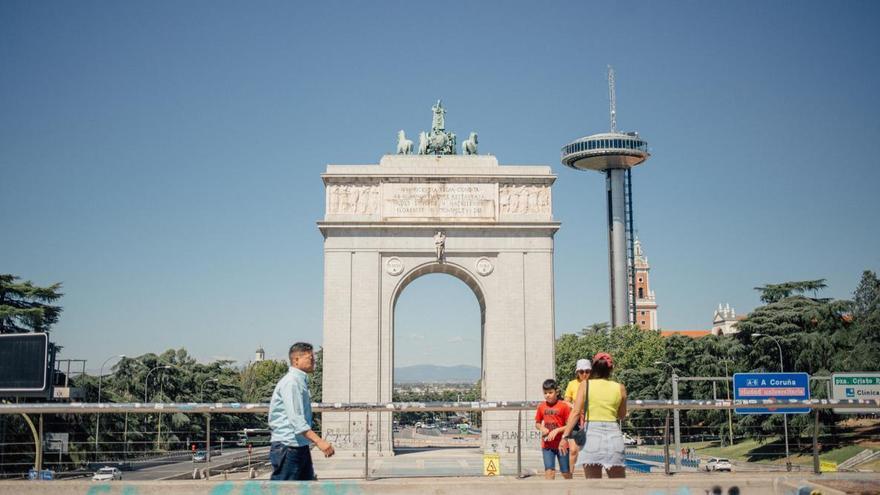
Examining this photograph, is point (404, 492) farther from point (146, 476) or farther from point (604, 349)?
point (604, 349)

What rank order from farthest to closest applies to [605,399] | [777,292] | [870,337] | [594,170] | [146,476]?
[594,170]
[777,292]
[870,337]
[146,476]
[605,399]

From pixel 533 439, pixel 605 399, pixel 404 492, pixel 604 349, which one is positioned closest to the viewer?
pixel 404 492

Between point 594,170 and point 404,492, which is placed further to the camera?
point 594,170

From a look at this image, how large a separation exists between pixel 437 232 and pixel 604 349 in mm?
39790

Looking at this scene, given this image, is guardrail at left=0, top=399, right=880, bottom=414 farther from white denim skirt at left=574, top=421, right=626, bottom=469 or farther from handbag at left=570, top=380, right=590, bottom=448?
white denim skirt at left=574, top=421, right=626, bottom=469

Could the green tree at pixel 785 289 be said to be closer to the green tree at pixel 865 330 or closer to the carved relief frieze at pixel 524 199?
the green tree at pixel 865 330

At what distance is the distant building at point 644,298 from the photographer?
127 metres

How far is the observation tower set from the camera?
307 feet

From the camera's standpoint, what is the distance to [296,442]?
7766mm

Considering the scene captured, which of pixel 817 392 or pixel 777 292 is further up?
pixel 777 292

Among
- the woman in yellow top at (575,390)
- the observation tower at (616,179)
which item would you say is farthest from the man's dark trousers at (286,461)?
the observation tower at (616,179)

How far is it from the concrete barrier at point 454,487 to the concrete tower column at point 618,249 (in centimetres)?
8968

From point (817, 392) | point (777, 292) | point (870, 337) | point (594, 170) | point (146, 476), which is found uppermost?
point (594, 170)

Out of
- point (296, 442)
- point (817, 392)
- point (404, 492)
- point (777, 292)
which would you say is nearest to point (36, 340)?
point (296, 442)
